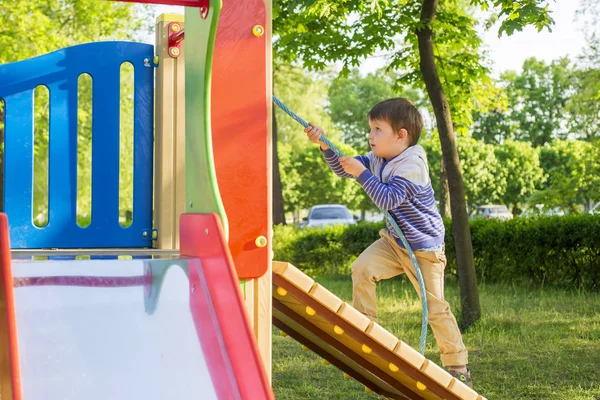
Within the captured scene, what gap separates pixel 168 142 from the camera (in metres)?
3.70

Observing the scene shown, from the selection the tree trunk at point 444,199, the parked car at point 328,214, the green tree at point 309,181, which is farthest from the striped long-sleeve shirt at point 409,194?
the green tree at point 309,181

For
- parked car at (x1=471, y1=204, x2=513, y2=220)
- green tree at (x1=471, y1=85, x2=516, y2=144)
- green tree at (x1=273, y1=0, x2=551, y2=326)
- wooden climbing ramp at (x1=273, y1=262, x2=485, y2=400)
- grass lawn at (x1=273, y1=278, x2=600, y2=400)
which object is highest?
green tree at (x1=471, y1=85, x2=516, y2=144)

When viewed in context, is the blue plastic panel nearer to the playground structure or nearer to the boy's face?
the playground structure

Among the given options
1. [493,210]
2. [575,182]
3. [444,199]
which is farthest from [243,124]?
[493,210]

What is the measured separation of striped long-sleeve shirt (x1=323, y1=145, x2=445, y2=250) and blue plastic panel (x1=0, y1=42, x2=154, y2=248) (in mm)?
1045

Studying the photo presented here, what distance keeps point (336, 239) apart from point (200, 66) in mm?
10441

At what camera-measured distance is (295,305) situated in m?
2.93

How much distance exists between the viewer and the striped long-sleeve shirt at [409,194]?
3.38 metres

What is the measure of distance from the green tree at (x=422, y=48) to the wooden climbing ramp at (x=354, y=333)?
11.9 feet

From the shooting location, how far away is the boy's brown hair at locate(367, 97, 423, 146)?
11.7 ft

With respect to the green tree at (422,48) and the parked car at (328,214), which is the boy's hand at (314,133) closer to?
the green tree at (422,48)

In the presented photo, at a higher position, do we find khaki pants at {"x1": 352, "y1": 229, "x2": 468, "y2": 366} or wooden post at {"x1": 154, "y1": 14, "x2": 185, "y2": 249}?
wooden post at {"x1": 154, "y1": 14, "x2": 185, "y2": 249}

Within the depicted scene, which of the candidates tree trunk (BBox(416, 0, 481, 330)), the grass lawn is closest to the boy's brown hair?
the grass lawn

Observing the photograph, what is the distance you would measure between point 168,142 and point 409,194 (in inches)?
46.4
